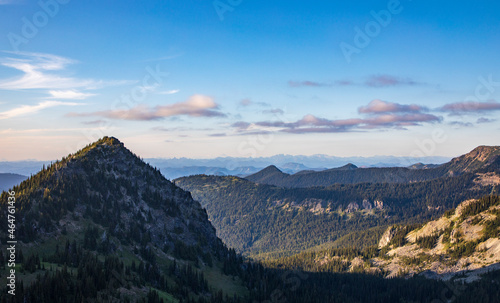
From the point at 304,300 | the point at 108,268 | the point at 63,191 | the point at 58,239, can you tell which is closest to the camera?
the point at 108,268

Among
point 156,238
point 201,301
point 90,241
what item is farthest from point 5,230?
point 201,301

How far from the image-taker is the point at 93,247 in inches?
5955

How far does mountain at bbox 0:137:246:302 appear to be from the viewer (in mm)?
114125

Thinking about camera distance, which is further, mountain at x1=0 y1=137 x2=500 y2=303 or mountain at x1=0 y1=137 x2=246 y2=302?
mountain at x1=0 y1=137 x2=246 y2=302

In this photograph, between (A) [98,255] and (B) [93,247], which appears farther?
(B) [93,247]

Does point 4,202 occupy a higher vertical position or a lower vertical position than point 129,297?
higher

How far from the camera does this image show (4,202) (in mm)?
151625

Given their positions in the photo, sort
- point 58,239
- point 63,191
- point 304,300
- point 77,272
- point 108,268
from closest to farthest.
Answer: point 77,272
point 108,268
point 58,239
point 63,191
point 304,300

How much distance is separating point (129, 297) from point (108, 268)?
14687 millimetres

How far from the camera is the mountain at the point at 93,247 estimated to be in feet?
374

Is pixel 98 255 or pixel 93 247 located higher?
pixel 93 247

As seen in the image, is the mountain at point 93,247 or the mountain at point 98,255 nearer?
the mountain at point 98,255

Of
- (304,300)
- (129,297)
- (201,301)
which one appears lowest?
(304,300)

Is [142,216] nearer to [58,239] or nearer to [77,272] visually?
[58,239]
